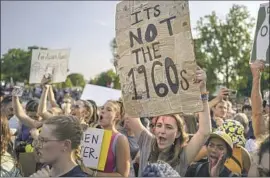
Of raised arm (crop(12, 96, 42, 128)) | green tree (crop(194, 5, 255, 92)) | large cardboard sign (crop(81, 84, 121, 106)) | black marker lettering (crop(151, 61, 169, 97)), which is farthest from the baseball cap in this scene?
green tree (crop(194, 5, 255, 92))

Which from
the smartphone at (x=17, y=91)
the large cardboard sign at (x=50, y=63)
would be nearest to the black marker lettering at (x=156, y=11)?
the smartphone at (x=17, y=91)

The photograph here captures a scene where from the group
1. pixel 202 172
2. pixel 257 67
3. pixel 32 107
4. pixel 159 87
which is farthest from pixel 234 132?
pixel 32 107

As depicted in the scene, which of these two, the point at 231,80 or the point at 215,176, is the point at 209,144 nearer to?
the point at 215,176

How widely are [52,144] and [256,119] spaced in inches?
67.9

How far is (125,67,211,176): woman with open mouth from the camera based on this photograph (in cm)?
332

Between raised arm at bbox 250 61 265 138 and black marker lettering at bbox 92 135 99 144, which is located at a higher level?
raised arm at bbox 250 61 265 138

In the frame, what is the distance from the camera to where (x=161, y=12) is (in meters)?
3.36

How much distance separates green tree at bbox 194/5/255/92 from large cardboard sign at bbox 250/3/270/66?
31.9 metres

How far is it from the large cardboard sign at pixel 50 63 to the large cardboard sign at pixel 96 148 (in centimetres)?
376

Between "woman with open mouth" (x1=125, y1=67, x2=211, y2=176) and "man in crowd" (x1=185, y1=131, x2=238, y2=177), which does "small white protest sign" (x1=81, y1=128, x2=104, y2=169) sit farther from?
"man in crowd" (x1=185, y1=131, x2=238, y2=177)

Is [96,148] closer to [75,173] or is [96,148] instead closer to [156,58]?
[156,58]

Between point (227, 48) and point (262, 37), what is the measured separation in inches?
1307

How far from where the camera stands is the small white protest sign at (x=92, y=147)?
12.3 feet

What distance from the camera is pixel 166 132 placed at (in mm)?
3443
